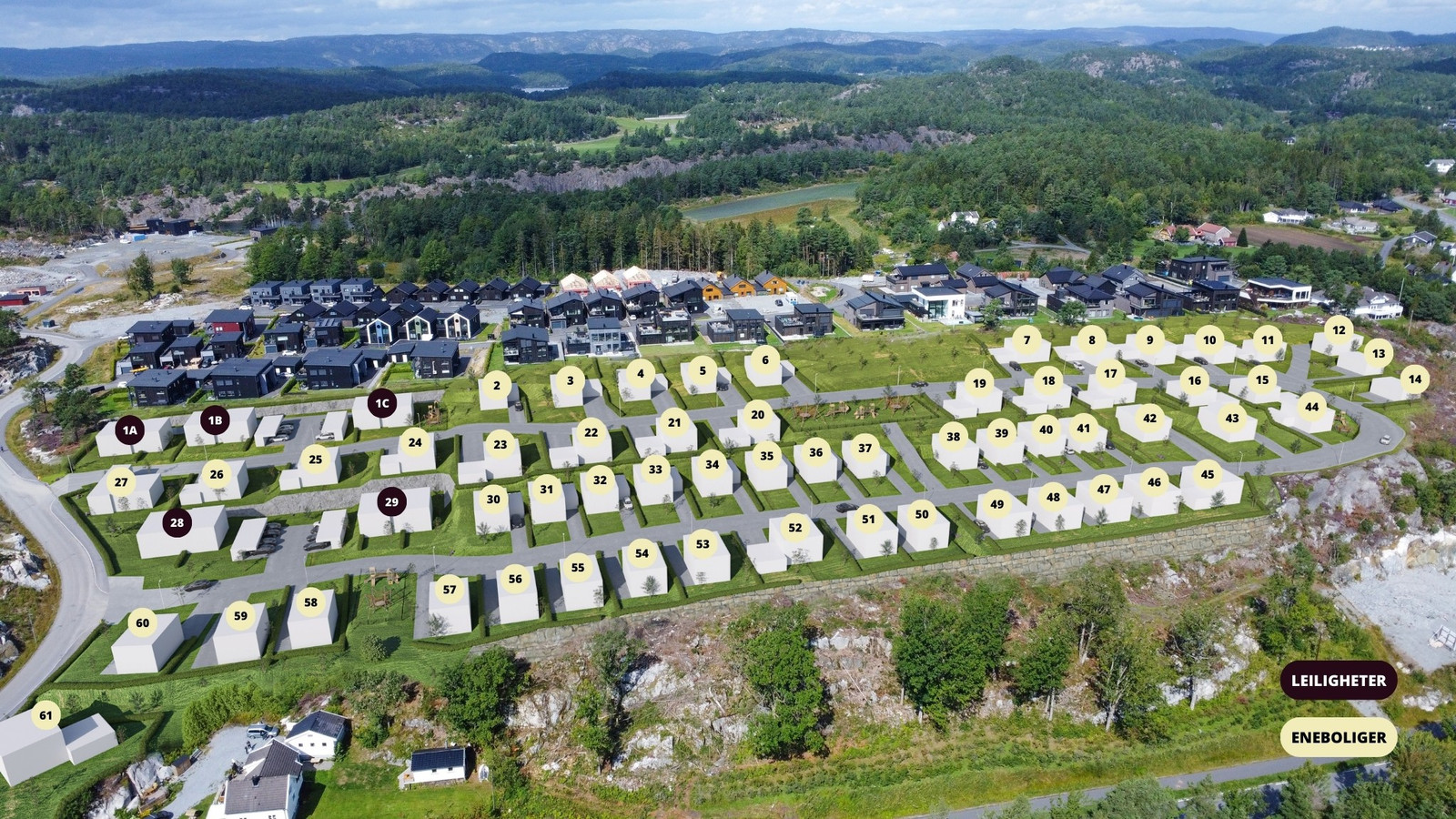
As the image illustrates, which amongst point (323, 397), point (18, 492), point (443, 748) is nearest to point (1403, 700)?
point (443, 748)

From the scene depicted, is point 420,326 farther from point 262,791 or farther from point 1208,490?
point 1208,490

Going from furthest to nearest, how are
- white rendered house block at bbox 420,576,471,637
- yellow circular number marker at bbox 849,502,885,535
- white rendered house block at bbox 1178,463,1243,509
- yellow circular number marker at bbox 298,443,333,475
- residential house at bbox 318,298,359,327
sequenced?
1. residential house at bbox 318,298,359,327
2. yellow circular number marker at bbox 298,443,333,475
3. white rendered house block at bbox 1178,463,1243,509
4. yellow circular number marker at bbox 849,502,885,535
5. white rendered house block at bbox 420,576,471,637

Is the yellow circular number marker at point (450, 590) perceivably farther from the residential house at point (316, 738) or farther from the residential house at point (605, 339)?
the residential house at point (605, 339)

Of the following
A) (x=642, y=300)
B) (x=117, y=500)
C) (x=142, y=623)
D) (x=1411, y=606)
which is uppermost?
(x=642, y=300)

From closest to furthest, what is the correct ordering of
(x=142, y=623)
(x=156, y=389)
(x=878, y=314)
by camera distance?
(x=142, y=623)
(x=156, y=389)
(x=878, y=314)

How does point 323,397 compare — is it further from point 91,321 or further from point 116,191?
point 116,191

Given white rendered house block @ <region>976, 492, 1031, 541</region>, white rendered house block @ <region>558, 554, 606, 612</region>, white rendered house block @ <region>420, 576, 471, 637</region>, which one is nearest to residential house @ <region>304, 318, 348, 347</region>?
white rendered house block @ <region>420, 576, 471, 637</region>

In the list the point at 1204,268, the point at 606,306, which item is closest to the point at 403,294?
the point at 606,306

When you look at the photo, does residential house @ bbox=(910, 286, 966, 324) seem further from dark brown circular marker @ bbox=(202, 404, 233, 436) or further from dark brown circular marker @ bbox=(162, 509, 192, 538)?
dark brown circular marker @ bbox=(162, 509, 192, 538)
